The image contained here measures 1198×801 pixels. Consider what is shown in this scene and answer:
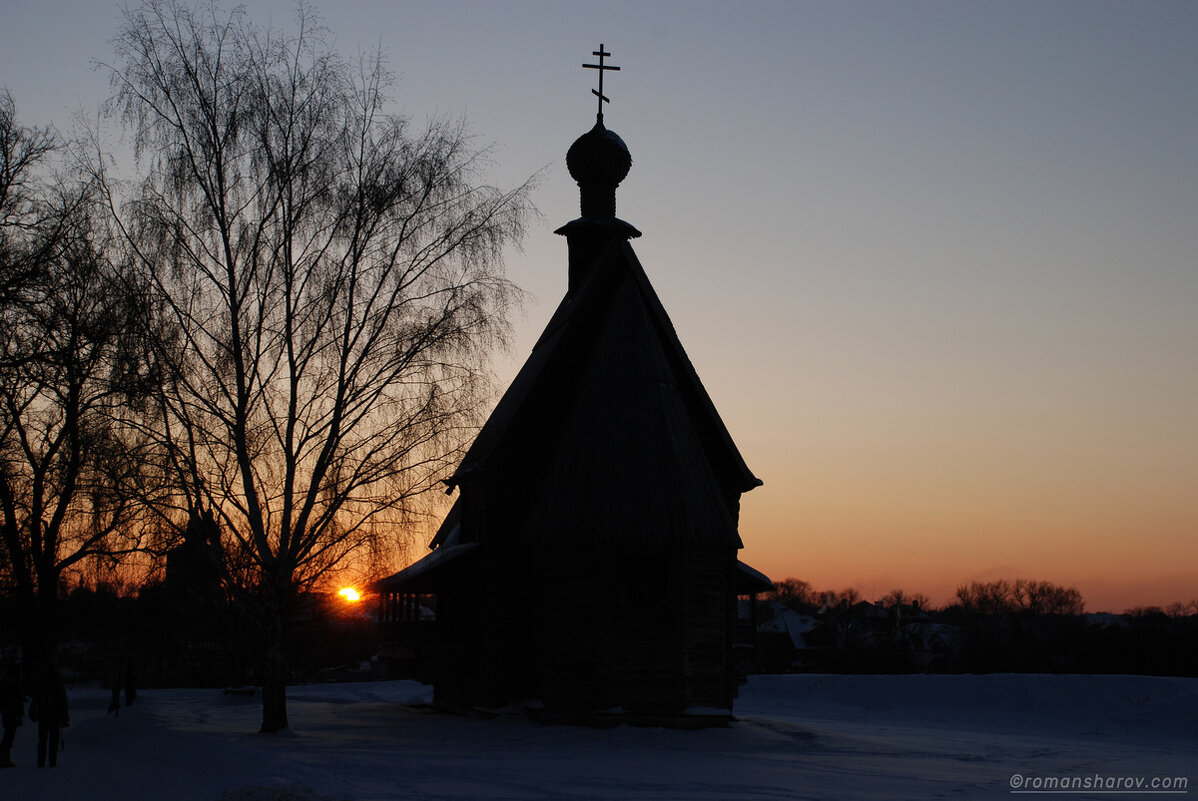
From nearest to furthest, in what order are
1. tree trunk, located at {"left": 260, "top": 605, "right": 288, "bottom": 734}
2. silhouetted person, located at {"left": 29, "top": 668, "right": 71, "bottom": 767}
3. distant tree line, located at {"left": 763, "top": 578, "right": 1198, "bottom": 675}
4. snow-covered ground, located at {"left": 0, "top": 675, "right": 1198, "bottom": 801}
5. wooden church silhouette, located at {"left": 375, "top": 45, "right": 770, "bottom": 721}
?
snow-covered ground, located at {"left": 0, "top": 675, "right": 1198, "bottom": 801} < silhouetted person, located at {"left": 29, "top": 668, "right": 71, "bottom": 767} < tree trunk, located at {"left": 260, "top": 605, "right": 288, "bottom": 734} < wooden church silhouette, located at {"left": 375, "top": 45, "right": 770, "bottom": 721} < distant tree line, located at {"left": 763, "top": 578, "right": 1198, "bottom": 675}

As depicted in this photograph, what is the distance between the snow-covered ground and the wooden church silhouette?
101 cm

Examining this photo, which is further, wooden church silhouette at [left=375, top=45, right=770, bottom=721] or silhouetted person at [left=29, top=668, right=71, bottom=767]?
wooden church silhouette at [left=375, top=45, right=770, bottom=721]

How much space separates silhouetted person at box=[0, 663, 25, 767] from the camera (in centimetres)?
1557

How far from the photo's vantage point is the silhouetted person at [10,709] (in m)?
15.6

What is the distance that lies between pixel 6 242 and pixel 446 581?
11.6 meters

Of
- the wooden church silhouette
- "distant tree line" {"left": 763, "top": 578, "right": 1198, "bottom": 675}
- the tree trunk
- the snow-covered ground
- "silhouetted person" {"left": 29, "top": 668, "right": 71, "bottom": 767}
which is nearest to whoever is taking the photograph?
the snow-covered ground

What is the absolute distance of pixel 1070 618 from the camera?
9194 cm

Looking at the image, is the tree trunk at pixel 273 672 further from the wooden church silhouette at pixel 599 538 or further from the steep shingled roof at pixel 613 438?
the steep shingled roof at pixel 613 438

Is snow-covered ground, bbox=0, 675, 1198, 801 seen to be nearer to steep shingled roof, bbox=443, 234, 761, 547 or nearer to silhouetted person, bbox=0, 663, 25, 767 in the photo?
silhouetted person, bbox=0, 663, 25, 767

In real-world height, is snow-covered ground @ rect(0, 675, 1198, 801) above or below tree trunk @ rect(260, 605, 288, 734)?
below

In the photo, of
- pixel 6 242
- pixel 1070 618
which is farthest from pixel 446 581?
pixel 1070 618

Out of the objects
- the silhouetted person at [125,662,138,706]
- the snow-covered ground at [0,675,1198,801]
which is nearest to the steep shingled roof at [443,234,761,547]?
the snow-covered ground at [0,675,1198,801]

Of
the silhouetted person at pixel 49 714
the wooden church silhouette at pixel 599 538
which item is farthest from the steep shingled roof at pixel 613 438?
the silhouetted person at pixel 49 714

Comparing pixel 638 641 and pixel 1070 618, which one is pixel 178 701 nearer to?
pixel 638 641
